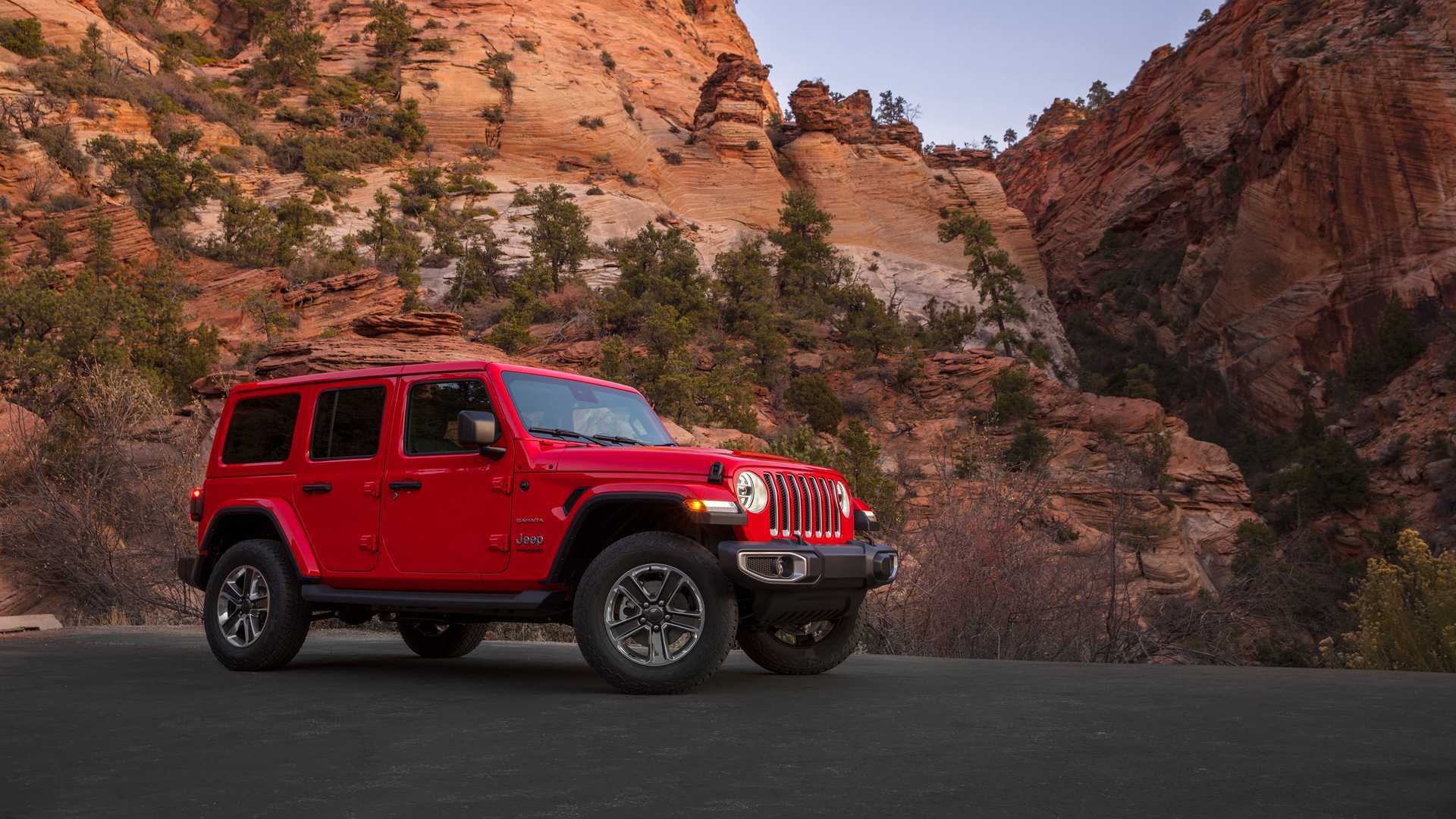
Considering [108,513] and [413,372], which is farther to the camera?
[108,513]

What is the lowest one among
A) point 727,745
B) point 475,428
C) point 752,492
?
point 727,745

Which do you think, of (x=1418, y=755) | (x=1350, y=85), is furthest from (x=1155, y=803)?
(x=1350, y=85)

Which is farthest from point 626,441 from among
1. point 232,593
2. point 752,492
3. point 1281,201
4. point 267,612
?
point 1281,201

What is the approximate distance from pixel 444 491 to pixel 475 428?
0.74 metres

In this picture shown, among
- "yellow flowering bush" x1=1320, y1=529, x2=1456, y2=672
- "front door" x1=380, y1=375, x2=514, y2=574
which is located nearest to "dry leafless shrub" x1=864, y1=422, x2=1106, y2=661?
"yellow flowering bush" x1=1320, y1=529, x2=1456, y2=672

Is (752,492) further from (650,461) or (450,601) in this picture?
(450,601)

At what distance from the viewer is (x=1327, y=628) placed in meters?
24.0

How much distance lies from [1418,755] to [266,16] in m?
82.0

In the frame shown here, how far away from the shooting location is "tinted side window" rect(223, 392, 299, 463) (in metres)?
8.20

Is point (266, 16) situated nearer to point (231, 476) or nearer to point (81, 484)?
point (81, 484)

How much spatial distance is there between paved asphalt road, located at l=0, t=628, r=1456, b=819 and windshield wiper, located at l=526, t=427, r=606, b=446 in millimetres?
1604

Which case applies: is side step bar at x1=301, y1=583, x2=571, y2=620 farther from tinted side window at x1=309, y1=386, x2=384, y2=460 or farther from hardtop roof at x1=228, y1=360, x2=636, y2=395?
hardtop roof at x1=228, y1=360, x2=636, y2=395

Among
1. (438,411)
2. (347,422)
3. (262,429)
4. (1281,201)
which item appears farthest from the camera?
(1281,201)

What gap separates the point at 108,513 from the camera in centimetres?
1658
